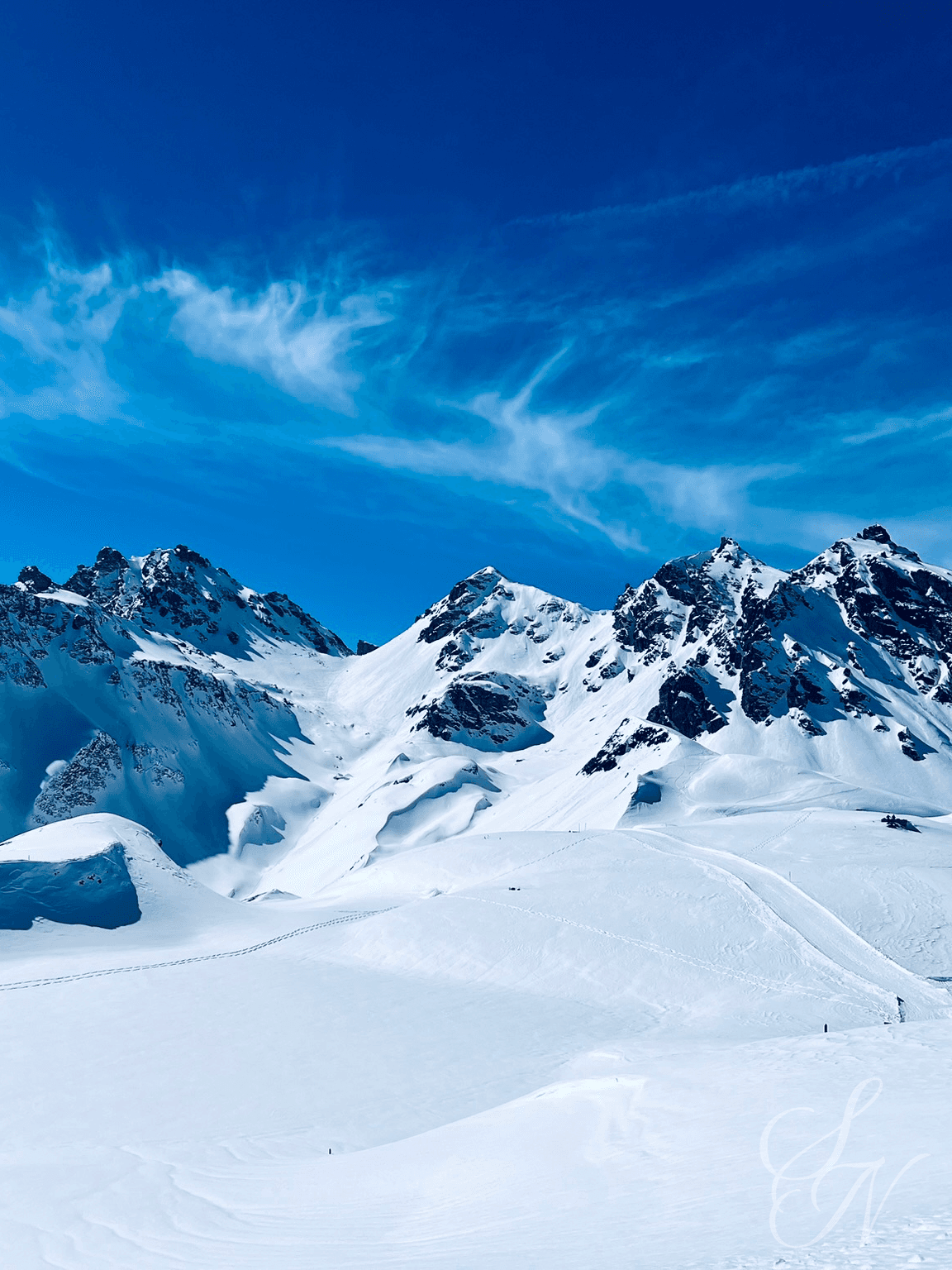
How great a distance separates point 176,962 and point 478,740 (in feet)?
481

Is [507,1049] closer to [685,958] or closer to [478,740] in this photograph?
[685,958]

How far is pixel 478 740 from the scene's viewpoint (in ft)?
597

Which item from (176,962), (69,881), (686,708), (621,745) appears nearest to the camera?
(176,962)

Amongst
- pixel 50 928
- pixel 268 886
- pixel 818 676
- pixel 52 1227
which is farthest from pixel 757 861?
pixel 818 676

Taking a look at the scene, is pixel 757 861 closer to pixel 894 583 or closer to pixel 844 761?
pixel 844 761

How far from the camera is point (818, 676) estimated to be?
160 meters

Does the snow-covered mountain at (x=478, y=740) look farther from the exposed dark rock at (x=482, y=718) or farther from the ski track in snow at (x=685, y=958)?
the ski track in snow at (x=685, y=958)

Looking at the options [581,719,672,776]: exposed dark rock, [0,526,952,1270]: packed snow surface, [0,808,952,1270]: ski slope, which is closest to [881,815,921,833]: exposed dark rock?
[0,526,952,1270]: packed snow surface

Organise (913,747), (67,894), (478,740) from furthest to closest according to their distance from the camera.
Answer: (478,740) < (913,747) < (67,894)

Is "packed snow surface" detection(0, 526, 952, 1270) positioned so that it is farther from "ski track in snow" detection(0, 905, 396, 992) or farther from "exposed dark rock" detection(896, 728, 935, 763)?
"exposed dark rock" detection(896, 728, 935, 763)

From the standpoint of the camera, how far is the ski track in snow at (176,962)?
3250cm

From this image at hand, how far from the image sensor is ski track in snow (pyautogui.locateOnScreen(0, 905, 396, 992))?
32.5m

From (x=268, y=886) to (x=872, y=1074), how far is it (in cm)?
11293

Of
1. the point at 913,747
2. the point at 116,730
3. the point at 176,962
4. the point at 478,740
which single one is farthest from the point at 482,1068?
the point at 478,740
